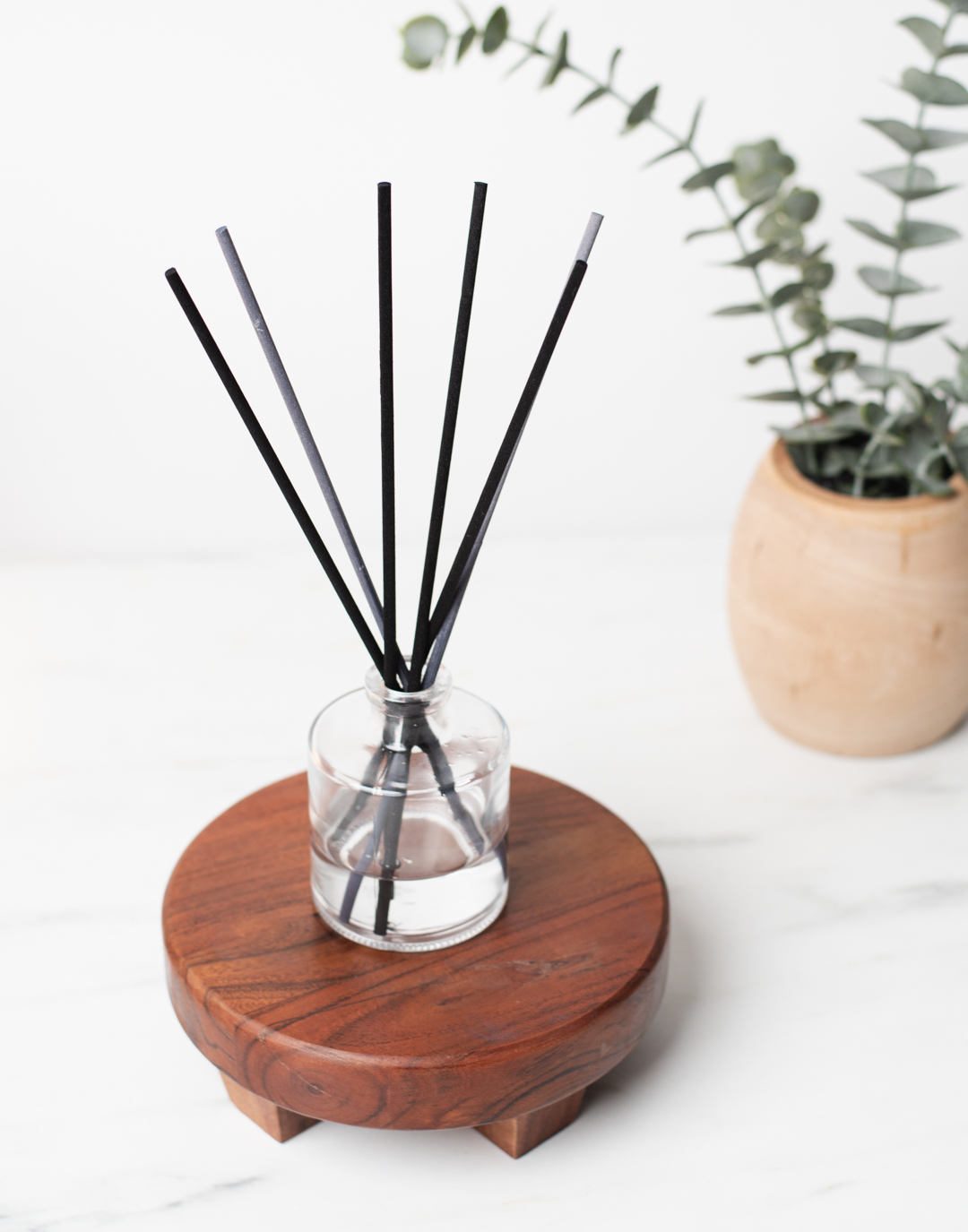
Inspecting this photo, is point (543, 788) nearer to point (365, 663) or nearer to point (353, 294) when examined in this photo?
point (365, 663)

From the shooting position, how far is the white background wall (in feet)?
2.68

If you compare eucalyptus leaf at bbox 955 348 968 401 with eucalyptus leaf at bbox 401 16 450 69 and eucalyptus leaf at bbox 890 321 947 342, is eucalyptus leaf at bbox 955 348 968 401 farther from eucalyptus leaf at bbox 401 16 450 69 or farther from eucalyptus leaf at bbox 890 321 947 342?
eucalyptus leaf at bbox 401 16 450 69

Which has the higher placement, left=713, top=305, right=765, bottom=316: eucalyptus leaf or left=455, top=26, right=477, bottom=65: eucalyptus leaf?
left=455, top=26, right=477, bottom=65: eucalyptus leaf

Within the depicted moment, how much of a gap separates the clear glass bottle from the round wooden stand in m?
0.01

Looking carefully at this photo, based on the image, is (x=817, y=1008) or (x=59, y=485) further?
(x=59, y=485)

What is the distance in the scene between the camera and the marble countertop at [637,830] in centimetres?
46

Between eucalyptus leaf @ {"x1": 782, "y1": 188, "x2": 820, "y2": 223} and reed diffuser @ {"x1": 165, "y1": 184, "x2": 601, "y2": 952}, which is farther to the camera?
eucalyptus leaf @ {"x1": 782, "y1": 188, "x2": 820, "y2": 223}

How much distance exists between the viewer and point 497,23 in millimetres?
563

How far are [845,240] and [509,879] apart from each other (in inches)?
24.5

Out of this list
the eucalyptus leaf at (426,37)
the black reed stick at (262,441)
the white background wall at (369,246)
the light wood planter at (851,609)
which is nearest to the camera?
the black reed stick at (262,441)

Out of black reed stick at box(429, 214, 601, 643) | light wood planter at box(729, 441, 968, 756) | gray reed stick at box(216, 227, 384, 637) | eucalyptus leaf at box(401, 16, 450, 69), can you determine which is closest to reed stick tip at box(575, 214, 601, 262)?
black reed stick at box(429, 214, 601, 643)

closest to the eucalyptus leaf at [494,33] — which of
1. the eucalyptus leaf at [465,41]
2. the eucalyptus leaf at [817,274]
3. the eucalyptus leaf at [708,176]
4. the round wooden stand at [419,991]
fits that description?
the eucalyptus leaf at [465,41]

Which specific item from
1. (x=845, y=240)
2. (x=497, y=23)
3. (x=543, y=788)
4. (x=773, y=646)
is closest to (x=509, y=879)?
(x=543, y=788)

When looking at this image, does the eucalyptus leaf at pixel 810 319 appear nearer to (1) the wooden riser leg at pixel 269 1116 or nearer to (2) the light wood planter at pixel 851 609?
(2) the light wood planter at pixel 851 609
